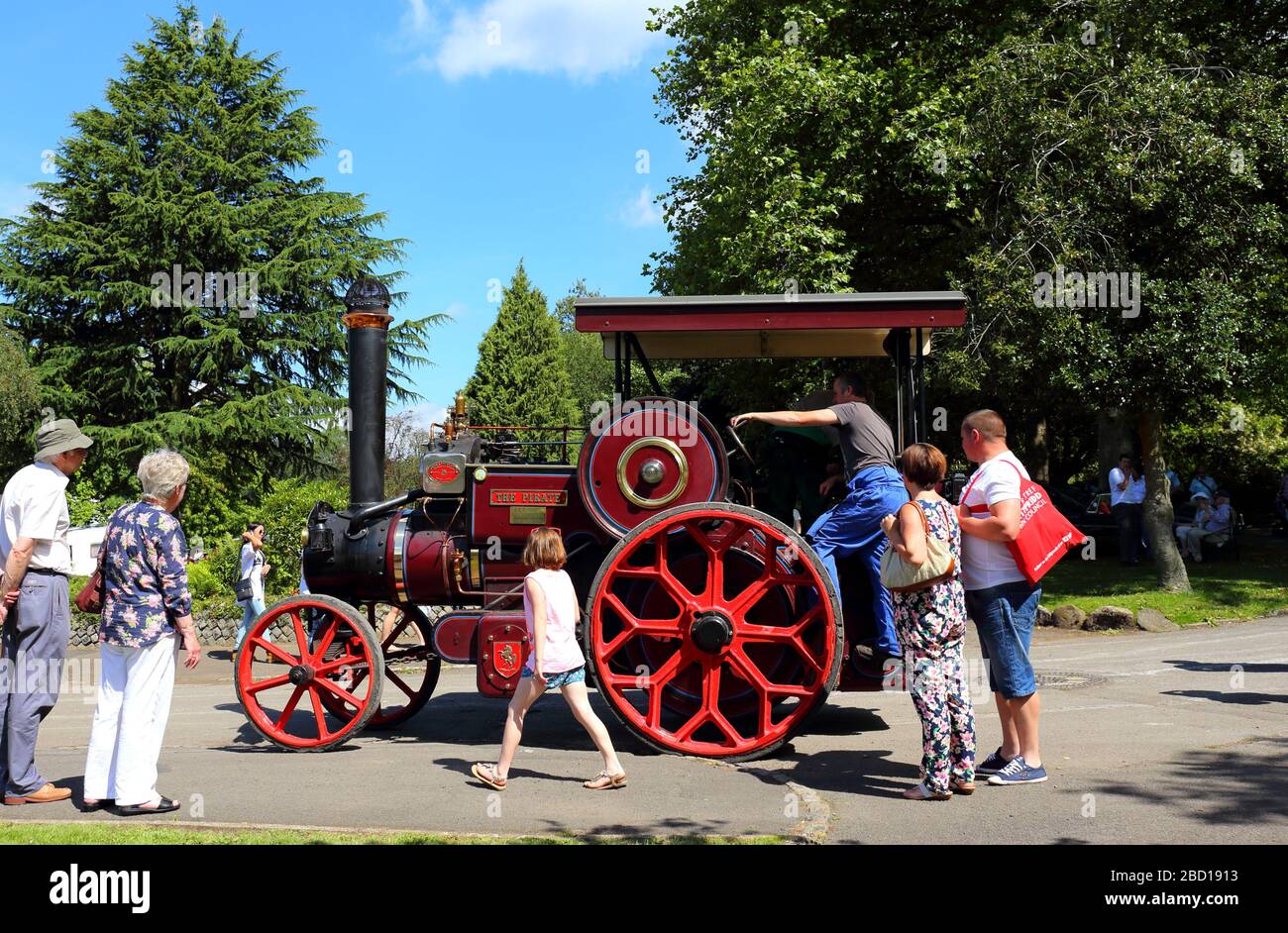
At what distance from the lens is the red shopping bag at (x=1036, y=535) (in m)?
5.20

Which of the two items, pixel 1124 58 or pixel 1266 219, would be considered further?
pixel 1124 58

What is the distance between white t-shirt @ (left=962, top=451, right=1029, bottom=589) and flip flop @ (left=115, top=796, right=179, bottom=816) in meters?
3.97

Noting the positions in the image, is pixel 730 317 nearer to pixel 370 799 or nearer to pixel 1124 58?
pixel 370 799

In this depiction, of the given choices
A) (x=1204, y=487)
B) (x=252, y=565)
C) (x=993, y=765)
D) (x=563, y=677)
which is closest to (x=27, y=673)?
(x=563, y=677)

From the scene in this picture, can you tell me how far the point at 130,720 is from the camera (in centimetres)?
505

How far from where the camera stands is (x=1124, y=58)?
14.4m

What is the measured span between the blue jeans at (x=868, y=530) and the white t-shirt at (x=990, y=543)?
2.05 ft

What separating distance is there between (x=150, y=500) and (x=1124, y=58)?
45.5ft

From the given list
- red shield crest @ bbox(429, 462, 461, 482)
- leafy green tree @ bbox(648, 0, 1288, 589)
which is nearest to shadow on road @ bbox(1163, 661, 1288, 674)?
leafy green tree @ bbox(648, 0, 1288, 589)

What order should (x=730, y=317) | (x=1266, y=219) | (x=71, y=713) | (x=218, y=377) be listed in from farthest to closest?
(x=218, y=377)
(x=1266, y=219)
(x=71, y=713)
(x=730, y=317)

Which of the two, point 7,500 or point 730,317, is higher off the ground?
point 730,317

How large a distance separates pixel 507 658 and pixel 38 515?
249 centimetres

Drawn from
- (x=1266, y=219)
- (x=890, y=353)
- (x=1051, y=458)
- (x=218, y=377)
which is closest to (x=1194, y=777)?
(x=890, y=353)

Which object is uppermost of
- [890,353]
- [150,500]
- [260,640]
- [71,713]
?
[890,353]
